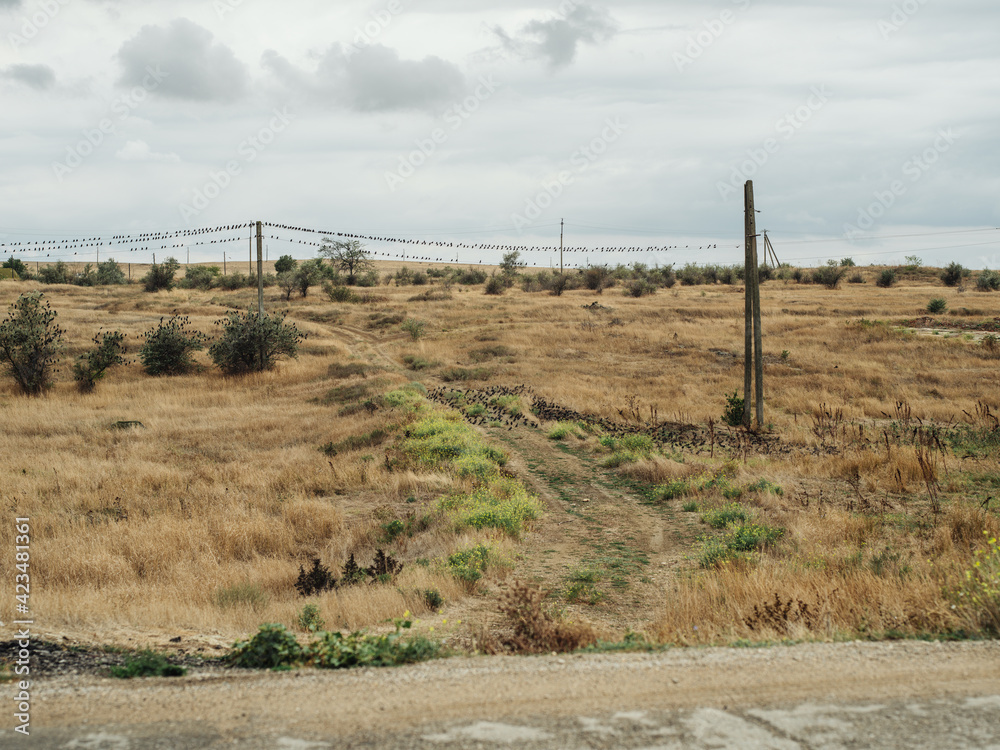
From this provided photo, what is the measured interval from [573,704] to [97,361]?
30.3 metres

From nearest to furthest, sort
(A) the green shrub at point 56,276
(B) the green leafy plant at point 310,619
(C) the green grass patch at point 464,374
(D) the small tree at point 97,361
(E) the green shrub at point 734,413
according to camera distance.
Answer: (B) the green leafy plant at point 310,619
(E) the green shrub at point 734,413
(D) the small tree at point 97,361
(C) the green grass patch at point 464,374
(A) the green shrub at point 56,276

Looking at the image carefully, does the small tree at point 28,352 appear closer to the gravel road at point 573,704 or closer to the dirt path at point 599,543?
the dirt path at point 599,543

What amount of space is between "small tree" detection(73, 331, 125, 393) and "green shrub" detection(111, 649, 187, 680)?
25.5m

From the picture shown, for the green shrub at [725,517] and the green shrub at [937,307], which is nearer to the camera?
the green shrub at [725,517]

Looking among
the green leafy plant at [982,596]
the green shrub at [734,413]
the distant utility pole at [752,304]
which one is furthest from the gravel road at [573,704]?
the green shrub at [734,413]

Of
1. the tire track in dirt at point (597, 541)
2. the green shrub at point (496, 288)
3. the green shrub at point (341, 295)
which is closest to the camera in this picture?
the tire track in dirt at point (597, 541)

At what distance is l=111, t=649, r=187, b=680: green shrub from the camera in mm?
5211

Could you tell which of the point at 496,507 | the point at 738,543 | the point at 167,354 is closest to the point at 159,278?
the point at 167,354

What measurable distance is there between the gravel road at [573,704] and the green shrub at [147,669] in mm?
134

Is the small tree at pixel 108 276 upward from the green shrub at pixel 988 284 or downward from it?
upward

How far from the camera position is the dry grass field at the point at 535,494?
23.3 ft

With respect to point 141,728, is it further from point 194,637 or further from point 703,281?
point 703,281

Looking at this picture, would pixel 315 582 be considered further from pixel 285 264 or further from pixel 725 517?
pixel 285 264

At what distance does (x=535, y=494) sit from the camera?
12969 millimetres
